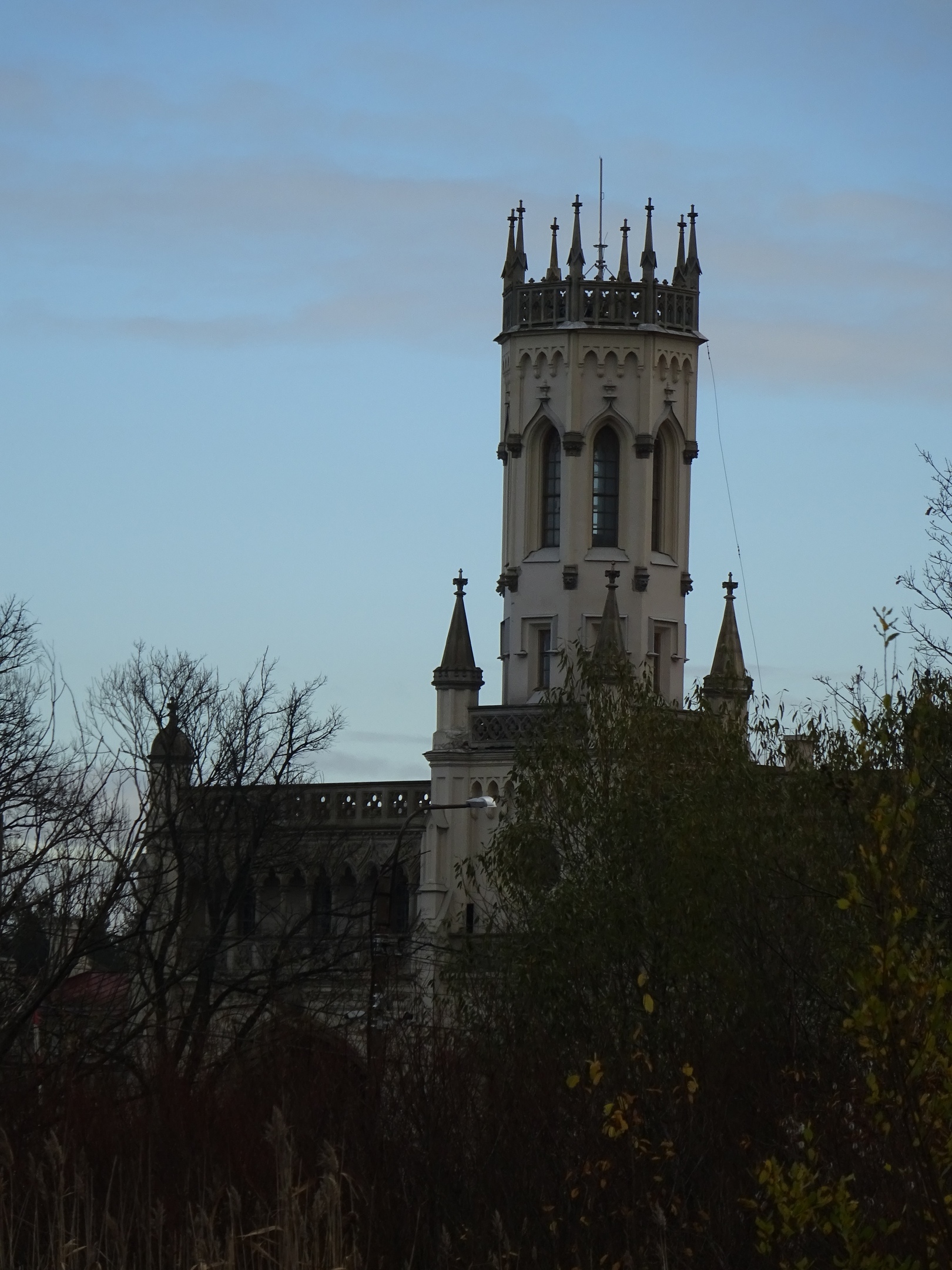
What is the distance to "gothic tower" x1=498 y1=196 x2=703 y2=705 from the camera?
238 ft

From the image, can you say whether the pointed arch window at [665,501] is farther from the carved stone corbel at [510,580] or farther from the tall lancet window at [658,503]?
the carved stone corbel at [510,580]

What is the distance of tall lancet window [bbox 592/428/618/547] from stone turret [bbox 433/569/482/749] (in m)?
4.75

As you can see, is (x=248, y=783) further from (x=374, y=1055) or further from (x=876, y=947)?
(x=876, y=947)

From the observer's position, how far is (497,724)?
7019 centimetres

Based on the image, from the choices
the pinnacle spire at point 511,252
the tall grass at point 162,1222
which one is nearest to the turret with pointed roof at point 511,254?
the pinnacle spire at point 511,252

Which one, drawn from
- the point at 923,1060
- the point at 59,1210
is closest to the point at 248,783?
the point at 59,1210

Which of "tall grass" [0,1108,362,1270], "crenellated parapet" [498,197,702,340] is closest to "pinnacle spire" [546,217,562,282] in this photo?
"crenellated parapet" [498,197,702,340]

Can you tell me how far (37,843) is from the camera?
25781 millimetres

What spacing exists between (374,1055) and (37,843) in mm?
5798

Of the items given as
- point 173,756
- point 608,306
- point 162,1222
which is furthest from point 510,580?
point 162,1222

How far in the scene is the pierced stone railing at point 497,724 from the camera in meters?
69.7

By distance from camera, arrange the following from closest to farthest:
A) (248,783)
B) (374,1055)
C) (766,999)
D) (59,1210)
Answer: (59,1210)
(766,999)
(374,1055)
(248,783)

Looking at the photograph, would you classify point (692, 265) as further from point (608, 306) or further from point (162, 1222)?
point (162, 1222)

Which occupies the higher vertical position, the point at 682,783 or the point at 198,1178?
the point at 682,783
